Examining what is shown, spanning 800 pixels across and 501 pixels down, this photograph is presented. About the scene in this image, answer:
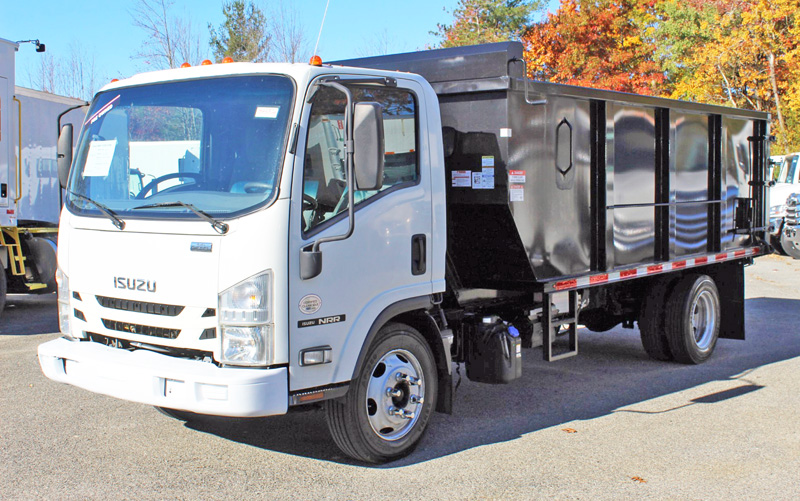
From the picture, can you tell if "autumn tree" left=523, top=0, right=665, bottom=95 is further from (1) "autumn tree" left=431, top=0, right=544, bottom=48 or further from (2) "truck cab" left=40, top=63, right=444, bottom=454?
(2) "truck cab" left=40, top=63, right=444, bottom=454

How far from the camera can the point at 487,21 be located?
4262cm

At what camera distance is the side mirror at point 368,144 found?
4621 mm

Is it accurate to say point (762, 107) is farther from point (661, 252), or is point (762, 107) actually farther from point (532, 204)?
point (532, 204)

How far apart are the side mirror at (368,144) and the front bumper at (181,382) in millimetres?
1177

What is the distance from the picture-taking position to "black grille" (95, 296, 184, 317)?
15.6 feet

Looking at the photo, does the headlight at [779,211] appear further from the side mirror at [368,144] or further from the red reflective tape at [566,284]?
the side mirror at [368,144]

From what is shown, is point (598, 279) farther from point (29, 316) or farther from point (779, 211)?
point (779, 211)

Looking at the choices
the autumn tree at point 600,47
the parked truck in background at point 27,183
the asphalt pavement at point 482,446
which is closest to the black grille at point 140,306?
the asphalt pavement at point 482,446

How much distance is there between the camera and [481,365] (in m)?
6.17

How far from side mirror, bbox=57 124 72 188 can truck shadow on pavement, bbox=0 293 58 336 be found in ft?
17.7

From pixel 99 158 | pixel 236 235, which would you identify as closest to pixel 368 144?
pixel 236 235

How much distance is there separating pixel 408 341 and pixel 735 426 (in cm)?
272

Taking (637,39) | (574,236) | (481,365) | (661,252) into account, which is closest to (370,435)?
(481,365)

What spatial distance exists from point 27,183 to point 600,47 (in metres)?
25.2
